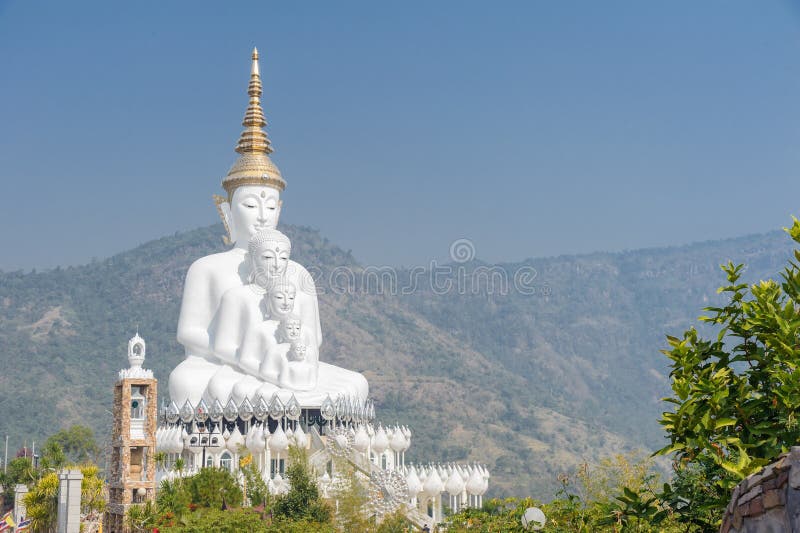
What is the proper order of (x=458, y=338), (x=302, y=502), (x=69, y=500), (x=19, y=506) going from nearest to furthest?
(x=69, y=500)
(x=302, y=502)
(x=19, y=506)
(x=458, y=338)

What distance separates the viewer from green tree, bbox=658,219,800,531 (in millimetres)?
8867

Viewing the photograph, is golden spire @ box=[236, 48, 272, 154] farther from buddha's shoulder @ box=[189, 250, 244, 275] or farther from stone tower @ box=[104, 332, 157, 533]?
stone tower @ box=[104, 332, 157, 533]

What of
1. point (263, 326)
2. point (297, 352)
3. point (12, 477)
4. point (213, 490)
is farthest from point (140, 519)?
point (12, 477)

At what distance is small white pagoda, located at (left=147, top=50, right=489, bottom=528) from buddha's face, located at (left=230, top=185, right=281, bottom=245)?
0.11 ft

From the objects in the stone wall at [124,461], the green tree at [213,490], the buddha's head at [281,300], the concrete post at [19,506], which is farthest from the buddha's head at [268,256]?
the stone wall at [124,461]

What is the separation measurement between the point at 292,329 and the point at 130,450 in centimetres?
1089

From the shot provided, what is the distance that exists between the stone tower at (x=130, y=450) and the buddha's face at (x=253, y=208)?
13273 mm

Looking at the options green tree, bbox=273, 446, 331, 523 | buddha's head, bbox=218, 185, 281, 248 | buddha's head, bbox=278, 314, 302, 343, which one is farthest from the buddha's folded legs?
green tree, bbox=273, 446, 331, 523

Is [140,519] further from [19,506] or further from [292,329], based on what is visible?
[292,329]

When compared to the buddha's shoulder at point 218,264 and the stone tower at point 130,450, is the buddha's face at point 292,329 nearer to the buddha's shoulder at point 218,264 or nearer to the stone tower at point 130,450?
the buddha's shoulder at point 218,264

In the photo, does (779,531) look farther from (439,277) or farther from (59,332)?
(439,277)

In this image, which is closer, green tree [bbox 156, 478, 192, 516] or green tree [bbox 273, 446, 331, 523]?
green tree [bbox 156, 478, 192, 516]

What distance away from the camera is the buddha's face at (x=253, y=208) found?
1391 inches

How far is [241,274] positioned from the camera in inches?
1383
